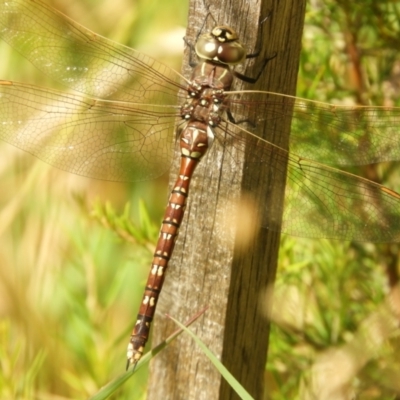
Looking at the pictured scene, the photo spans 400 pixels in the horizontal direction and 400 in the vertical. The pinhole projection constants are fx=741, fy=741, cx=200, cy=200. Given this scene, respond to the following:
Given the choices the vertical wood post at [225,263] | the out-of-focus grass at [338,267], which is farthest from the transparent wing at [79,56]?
the out-of-focus grass at [338,267]

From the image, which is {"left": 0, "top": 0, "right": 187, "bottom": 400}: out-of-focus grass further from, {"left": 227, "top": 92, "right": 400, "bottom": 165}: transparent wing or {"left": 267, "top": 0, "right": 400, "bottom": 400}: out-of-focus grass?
{"left": 227, "top": 92, "right": 400, "bottom": 165}: transparent wing

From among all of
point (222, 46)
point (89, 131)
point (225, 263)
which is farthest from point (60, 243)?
point (222, 46)

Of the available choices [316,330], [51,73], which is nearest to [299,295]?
[316,330]

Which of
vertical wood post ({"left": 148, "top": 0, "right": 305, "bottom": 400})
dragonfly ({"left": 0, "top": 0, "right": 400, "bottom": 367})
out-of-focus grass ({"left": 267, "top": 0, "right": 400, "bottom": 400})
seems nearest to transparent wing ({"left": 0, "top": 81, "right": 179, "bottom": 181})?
dragonfly ({"left": 0, "top": 0, "right": 400, "bottom": 367})

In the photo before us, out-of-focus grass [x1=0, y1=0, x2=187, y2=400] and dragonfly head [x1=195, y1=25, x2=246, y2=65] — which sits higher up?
dragonfly head [x1=195, y1=25, x2=246, y2=65]

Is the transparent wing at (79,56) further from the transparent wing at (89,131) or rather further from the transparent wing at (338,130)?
the transparent wing at (338,130)

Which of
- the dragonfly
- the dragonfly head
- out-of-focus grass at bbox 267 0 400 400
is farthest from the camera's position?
out-of-focus grass at bbox 267 0 400 400
